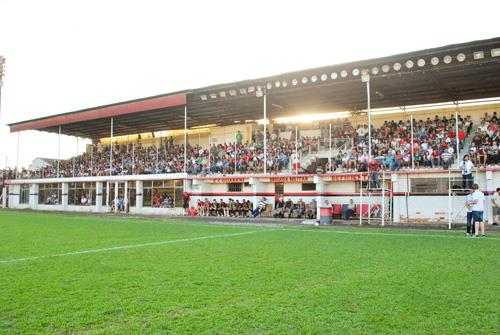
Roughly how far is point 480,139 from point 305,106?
12678 mm

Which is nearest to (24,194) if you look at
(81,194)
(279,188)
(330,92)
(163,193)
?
(81,194)

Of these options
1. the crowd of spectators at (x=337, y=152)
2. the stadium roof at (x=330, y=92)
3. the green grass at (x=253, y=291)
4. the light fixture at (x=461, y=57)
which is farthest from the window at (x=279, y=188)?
the green grass at (x=253, y=291)

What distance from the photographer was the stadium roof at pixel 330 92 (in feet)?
75.2

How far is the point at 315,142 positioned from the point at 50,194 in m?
28.7

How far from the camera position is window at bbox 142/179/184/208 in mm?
34312

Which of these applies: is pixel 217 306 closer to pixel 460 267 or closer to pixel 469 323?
pixel 469 323

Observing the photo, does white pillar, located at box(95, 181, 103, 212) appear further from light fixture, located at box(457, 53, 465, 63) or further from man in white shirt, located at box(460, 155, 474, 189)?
light fixture, located at box(457, 53, 465, 63)

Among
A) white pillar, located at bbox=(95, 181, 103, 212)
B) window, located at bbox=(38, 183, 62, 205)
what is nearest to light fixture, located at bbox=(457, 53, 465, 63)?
white pillar, located at bbox=(95, 181, 103, 212)

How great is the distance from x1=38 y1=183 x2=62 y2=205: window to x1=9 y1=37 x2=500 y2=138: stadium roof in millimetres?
6464

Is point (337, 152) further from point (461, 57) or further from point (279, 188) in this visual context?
point (461, 57)

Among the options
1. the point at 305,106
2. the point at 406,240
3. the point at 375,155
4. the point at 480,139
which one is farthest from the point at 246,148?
the point at 406,240

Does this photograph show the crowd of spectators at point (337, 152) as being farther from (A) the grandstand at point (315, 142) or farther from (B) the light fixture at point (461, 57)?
(B) the light fixture at point (461, 57)

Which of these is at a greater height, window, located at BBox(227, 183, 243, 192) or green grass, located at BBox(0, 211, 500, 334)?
window, located at BBox(227, 183, 243, 192)

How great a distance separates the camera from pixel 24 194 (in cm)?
4828
